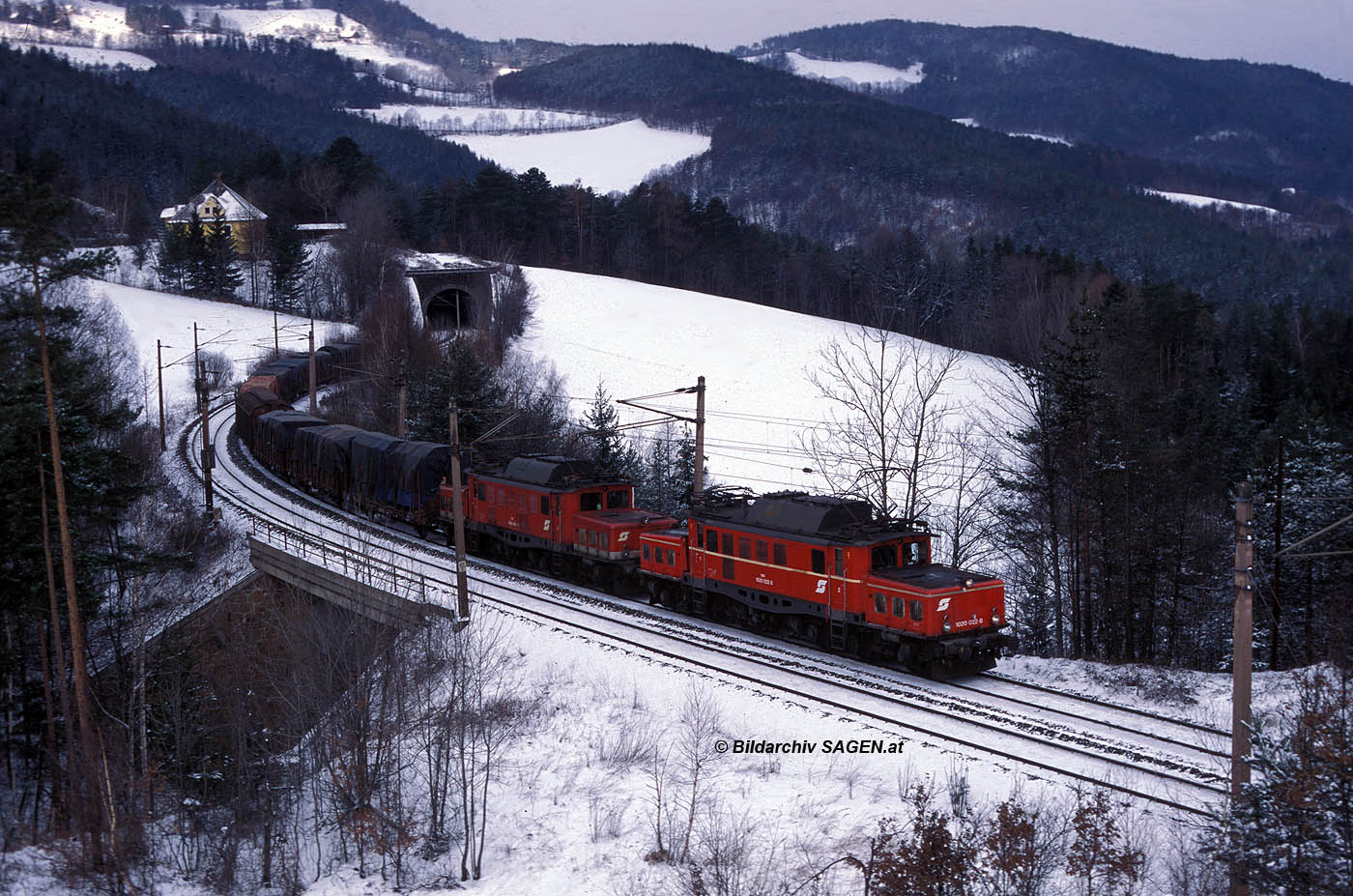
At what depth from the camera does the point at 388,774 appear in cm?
1981

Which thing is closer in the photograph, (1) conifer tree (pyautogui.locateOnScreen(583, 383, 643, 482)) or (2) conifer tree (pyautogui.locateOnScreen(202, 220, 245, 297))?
(1) conifer tree (pyautogui.locateOnScreen(583, 383, 643, 482))

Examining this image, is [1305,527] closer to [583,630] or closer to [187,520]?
[583,630]

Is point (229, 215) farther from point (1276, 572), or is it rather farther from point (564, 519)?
point (1276, 572)

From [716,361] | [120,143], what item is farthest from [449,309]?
[120,143]

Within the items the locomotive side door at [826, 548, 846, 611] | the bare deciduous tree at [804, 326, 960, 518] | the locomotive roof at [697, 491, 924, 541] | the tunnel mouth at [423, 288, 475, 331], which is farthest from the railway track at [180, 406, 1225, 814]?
the tunnel mouth at [423, 288, 475, 331]

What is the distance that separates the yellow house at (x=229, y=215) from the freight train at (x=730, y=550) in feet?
236

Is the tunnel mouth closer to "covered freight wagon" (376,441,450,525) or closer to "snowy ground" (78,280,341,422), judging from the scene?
"snowy ground" (78,280,341,422)

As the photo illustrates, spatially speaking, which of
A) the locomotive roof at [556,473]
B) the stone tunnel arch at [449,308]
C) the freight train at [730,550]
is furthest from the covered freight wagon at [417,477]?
the stone tunnel arch at [449,308]

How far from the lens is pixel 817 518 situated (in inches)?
1006

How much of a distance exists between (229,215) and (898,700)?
107040mm

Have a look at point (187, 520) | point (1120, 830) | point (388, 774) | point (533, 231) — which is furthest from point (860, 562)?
point (533, 231)

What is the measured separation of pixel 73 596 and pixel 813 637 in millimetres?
16478

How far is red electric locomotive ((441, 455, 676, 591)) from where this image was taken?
1291 inches

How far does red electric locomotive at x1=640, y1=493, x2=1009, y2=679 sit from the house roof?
312ft
